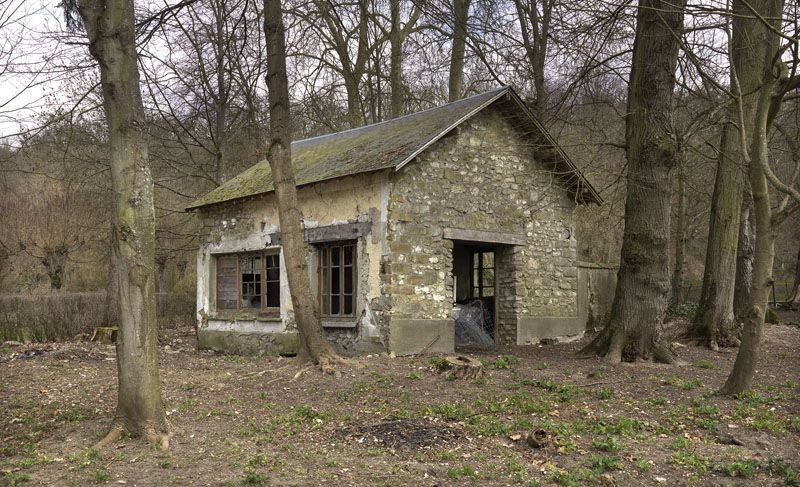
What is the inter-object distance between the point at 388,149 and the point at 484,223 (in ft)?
7.40

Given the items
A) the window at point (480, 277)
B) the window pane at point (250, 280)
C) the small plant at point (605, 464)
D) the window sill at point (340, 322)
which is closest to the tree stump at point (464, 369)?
the window sill at point (340, 322)

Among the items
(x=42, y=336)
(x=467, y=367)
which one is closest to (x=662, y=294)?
(x=467, y=367)

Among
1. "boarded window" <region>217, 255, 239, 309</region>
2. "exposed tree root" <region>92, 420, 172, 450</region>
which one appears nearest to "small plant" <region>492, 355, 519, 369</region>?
"exposed tree root" <region>92, 420, 172, 450</region>

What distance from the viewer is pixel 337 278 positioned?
13.1 metres

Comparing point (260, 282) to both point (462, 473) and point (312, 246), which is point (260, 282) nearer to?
point (312, 246)

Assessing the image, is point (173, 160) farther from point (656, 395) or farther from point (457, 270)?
point (656, 395)

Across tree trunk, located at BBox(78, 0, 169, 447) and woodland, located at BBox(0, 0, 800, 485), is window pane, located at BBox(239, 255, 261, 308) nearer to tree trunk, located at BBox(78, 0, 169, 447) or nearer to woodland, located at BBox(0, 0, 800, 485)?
woodland, located at BBox(0, 0, 800, 485)

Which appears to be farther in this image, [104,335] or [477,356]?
[104,335]

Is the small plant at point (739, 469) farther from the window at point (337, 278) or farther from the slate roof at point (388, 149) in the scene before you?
the window at point (337, 278)

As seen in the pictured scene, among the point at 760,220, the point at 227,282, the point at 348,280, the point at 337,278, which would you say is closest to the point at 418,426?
the point at 760,220

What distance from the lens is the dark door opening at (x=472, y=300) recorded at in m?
14.5

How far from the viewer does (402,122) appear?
14695 millimetres

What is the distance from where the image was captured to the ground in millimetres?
5742

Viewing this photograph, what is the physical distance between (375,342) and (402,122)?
5025mm
